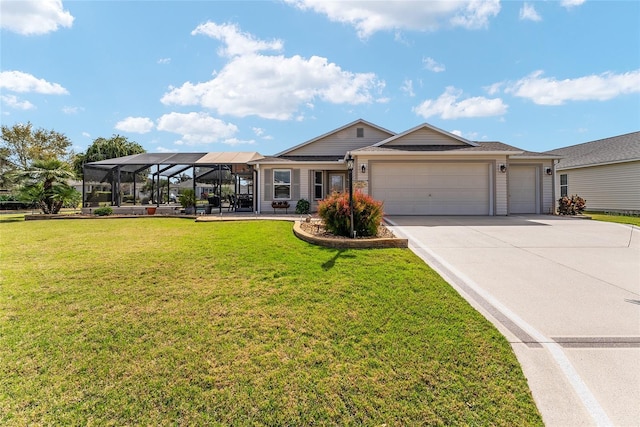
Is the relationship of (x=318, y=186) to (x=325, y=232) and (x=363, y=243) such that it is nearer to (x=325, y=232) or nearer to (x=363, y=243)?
(x=325, y=232)

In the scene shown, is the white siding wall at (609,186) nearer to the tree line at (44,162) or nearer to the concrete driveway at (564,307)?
the concrete driveway at (564,307)

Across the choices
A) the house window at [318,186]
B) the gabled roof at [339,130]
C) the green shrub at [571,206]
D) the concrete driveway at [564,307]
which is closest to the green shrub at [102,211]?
the gabled roof at [339,130]

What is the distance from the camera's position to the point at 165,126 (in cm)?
1923

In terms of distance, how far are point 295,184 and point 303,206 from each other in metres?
1.56

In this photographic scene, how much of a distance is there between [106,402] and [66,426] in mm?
237

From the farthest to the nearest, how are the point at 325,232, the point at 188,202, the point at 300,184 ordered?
the point at 188,202 < the point at 300,184 < the point at 325,232

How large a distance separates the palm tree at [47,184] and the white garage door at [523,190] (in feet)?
76.1

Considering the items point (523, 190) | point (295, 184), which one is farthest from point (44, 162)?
point (523, 190)

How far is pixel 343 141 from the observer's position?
17453 mm

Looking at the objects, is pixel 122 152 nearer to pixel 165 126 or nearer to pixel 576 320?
pixel 165 126

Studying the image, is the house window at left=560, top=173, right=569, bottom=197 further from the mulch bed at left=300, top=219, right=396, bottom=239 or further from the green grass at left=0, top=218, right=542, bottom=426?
the green grass at left=0, top=218, right=542, bottom=426

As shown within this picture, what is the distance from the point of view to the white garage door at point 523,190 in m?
14.7

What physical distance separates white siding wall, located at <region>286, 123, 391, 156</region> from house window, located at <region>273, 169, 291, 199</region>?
2.31 metres

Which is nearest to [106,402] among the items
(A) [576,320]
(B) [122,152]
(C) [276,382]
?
(C) [276,382]
